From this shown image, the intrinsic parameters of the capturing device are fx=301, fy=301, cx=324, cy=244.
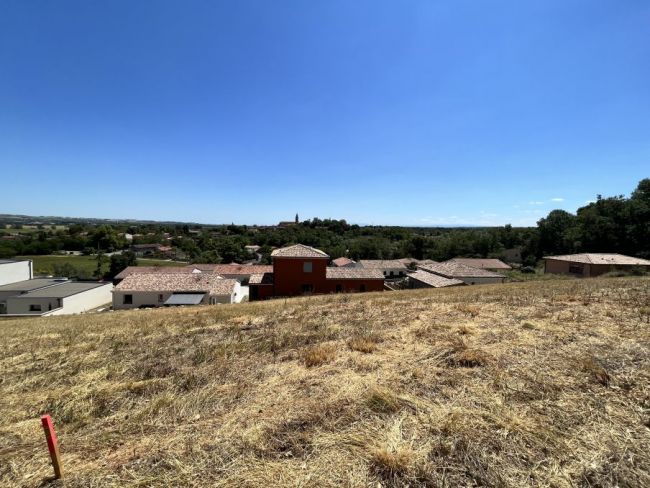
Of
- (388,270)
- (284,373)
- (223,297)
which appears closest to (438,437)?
(284,373)

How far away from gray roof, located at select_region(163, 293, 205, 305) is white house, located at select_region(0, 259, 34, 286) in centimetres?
2622

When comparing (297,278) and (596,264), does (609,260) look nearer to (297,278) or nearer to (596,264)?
(596,264)

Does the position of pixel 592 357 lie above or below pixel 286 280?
above

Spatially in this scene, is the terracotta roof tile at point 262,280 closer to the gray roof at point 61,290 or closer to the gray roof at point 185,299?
the gray roof at point 185,299

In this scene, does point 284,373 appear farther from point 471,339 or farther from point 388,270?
point 388,270

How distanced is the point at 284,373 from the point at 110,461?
2.59m

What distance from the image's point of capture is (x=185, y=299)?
33.2 metres

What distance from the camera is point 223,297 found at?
34.8 meters

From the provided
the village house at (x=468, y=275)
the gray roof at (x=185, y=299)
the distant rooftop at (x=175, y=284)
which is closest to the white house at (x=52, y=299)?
the distant rooftop at (x=175, y=284)

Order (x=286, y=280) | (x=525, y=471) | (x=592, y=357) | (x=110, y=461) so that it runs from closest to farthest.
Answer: (x=525, y=471) → (x=110, y=461) → (x=592, y=357) → (x=286, y=280)

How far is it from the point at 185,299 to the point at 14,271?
3000 centimetres

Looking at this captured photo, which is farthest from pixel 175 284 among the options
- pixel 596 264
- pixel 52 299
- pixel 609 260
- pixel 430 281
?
pixel 609 260

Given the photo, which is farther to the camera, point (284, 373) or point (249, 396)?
point (284, 373)

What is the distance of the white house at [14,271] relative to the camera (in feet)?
132
